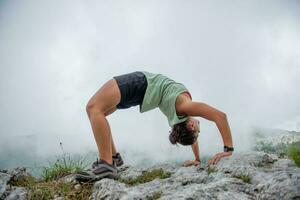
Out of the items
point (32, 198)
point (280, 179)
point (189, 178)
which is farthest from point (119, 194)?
point (280, 179)

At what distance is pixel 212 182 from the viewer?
4449 mm

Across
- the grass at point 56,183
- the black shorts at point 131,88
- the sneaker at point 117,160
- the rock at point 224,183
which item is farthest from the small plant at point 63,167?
the black shorts at point 131,88

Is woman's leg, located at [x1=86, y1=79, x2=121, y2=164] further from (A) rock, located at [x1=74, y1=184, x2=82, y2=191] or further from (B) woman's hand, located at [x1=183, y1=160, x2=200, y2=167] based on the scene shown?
(B) woman's hand, located at [x1=183, y1=160, x2=200, y2=167]

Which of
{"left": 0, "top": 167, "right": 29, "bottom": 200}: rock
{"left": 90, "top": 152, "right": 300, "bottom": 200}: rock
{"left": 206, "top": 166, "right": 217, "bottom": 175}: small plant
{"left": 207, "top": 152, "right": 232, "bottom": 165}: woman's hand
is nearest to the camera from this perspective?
{"left": 90, "top": 152, "right": 300, "bottom": 200}: rock

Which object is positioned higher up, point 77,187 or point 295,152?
point 295,152

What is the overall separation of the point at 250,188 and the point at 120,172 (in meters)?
2.52

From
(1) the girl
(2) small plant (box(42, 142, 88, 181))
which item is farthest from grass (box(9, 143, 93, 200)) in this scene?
(1) the girl

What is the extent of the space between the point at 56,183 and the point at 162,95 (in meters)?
2.21

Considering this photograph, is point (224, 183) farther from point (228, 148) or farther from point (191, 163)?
point (191, 163)

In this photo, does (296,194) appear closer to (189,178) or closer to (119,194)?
(189,178)

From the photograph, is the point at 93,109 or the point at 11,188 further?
the point at 93,109

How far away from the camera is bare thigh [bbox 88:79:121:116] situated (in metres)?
5.90

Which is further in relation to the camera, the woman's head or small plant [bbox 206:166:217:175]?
the woman's head

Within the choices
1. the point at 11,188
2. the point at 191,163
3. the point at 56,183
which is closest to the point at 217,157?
the point at 191,163
